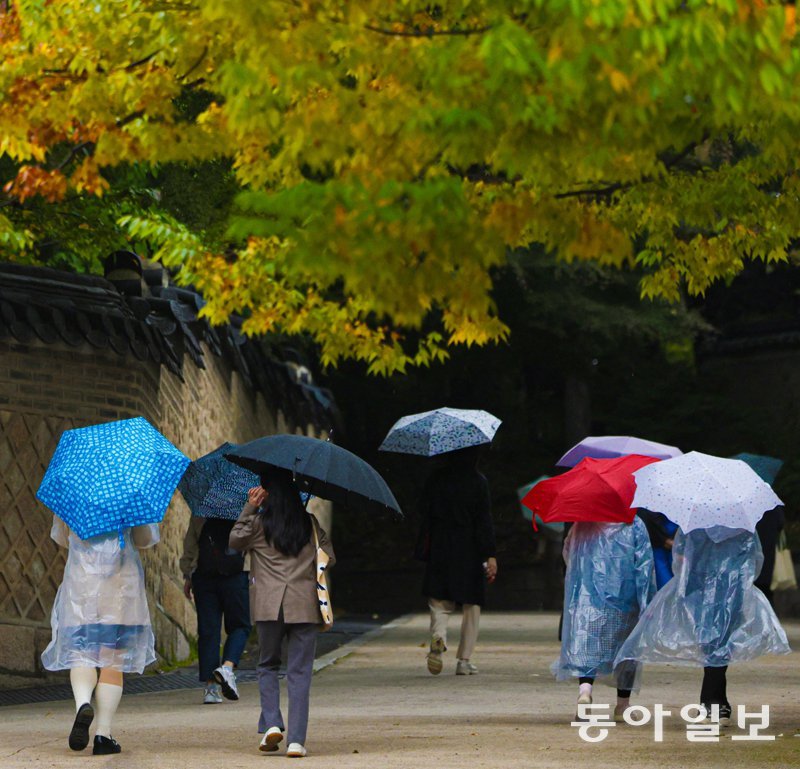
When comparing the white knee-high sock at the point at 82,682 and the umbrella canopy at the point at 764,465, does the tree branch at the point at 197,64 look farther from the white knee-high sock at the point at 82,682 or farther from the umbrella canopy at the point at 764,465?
the umbrella canopy at the point at 764,465

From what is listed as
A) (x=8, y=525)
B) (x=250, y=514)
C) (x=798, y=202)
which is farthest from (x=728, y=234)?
(x=8, y=525)

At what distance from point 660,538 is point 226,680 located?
3.26 metres

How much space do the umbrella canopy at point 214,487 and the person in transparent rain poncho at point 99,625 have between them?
1.93 meters

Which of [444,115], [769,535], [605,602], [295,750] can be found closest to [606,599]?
[605,602]

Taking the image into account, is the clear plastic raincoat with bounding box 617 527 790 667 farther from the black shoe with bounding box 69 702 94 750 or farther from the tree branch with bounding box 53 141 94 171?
the tree branch with bounding box 53 141 94 171

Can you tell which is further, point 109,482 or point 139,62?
point 139,62

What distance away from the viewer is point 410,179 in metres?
6.31

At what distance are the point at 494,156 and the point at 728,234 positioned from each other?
3.80 m

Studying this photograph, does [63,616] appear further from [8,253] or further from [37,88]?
[8,253]

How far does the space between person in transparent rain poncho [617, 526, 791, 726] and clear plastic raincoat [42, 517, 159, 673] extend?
106 inches

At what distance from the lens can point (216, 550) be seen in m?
11.0

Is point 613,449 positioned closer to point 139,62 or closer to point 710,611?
point 710,611

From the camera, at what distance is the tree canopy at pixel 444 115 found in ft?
18.4

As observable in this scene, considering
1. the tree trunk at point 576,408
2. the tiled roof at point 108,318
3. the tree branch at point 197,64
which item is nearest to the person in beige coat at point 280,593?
the tree branch at point 197,64
